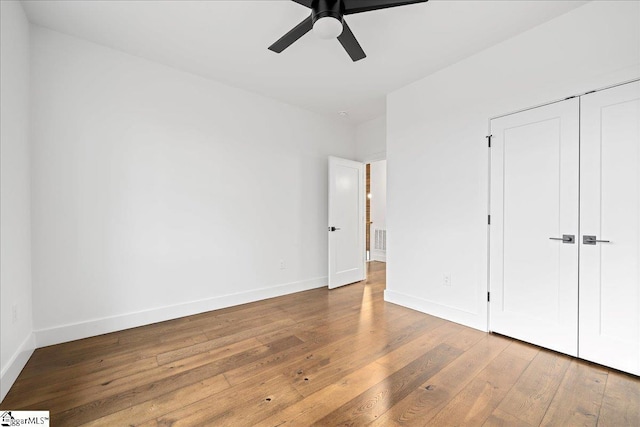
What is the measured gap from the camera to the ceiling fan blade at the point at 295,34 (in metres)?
1.88

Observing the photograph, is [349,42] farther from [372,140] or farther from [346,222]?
[346,222]

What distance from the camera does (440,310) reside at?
3066 millimetres

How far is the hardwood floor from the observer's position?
5.16ft

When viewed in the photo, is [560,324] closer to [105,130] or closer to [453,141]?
[453,141]

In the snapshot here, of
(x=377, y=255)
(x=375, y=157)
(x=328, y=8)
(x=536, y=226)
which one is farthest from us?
(x=377, y=255)

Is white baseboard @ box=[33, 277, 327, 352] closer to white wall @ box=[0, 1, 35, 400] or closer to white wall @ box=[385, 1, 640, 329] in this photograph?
white wall @ box=[0, 1, 35, 400]

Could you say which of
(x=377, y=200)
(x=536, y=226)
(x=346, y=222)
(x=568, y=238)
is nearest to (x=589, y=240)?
(x=568, y=238)

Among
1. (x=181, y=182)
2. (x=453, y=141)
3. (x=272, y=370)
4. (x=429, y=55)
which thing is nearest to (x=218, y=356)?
(x=272, y=370)

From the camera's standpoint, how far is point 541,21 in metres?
2.30

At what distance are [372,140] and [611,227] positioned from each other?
3.25 meters

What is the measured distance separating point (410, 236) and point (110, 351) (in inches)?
128

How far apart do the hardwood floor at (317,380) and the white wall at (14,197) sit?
0.24 metres

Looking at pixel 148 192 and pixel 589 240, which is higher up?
pixel 148 192

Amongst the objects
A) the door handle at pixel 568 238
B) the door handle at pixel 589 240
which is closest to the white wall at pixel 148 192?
the door handle at pixel 568 238
